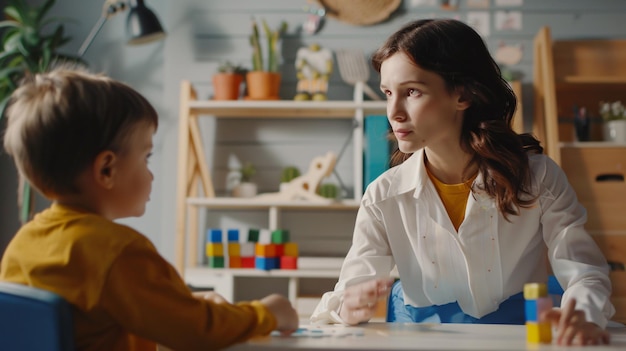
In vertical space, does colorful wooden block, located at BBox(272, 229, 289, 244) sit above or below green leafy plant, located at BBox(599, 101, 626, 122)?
below

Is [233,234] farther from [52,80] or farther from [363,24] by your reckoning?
[52,80]

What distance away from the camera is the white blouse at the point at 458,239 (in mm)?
1523

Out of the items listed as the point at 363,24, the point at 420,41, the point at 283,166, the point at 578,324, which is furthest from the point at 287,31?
the point at 578,324

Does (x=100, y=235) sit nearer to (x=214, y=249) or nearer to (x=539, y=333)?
(x=539, y=333)

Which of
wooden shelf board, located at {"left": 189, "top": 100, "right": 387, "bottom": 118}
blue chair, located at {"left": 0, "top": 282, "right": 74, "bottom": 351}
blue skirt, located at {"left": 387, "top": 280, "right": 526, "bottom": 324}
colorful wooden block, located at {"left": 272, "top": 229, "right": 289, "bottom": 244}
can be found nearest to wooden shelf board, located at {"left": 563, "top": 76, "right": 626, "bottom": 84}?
wooden shelf board, located at {"left": 189, "top": 100, "right": 387, "bottom": 118}

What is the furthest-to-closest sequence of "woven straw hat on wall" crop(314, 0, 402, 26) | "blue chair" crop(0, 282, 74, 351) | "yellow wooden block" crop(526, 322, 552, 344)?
"woven straw hat on wall" crop(314, 0, 402, 26) → "yellow wooden block" crop(526, 322, 552, 344) → "blue chair" crop(0, 282, 74, 351)

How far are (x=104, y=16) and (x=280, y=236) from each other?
60.7 inches

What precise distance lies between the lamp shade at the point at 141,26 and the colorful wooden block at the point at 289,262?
1240 millimetres

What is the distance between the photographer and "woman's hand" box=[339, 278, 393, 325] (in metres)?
1.21

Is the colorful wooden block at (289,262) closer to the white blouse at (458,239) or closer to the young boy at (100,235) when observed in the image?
the white blouse at (458,239)

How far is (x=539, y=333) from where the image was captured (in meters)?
0.99

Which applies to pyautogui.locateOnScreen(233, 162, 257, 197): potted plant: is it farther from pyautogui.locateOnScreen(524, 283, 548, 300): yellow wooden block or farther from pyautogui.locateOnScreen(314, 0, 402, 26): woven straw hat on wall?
pyautogui.locateOnScreen(524, 283, 548, 300): yellow wooden block

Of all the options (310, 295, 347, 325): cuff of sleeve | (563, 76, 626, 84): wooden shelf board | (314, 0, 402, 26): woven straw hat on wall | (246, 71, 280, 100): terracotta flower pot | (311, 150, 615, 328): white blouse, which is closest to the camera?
(310, 295, 347, 325): cuff of sleeve

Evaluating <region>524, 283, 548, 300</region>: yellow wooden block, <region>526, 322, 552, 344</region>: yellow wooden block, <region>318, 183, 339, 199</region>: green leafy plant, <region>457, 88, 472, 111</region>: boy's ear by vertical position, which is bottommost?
<region>526, 322, 552, 344</region>: yellow wooden block
